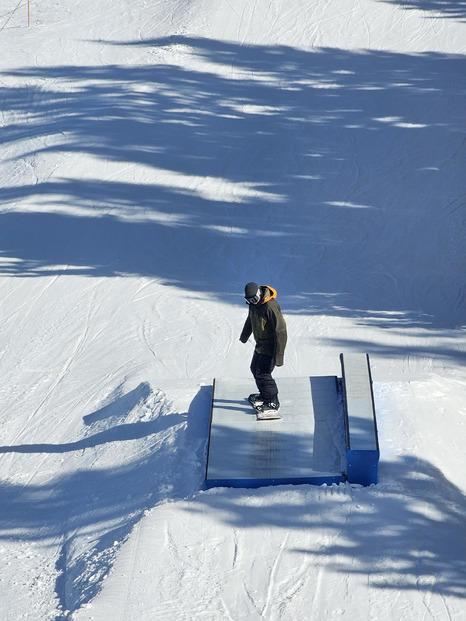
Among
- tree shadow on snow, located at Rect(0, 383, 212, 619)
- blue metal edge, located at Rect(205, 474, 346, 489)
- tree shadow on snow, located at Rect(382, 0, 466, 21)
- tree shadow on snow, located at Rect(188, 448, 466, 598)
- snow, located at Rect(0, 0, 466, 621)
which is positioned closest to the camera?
tree shadow on snow, located at Rect(188, 448, 466, 598)

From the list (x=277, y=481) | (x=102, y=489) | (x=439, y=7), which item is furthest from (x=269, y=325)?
(x=439, y=7)

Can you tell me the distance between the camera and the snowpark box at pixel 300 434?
7.33 metres

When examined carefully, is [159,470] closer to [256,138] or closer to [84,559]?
[84,559]

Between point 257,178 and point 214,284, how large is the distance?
3401 millimetres

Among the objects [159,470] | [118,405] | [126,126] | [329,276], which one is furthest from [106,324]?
[126,126]

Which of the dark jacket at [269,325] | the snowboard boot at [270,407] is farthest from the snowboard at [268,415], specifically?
the dark jacket at [269,325]

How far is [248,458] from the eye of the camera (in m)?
7.75

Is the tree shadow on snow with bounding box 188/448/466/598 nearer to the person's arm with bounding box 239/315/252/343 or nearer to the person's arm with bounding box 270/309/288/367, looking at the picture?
the person's arm with bounding box 270/309/288/367

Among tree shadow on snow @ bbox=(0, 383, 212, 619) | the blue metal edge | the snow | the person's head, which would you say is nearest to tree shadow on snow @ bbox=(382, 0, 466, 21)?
the snow

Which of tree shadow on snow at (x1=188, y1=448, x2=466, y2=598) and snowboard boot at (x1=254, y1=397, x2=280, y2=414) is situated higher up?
snowboard boot at (x1=254, y1=397, x2=280, y2=414)

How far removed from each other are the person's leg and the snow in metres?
0.86

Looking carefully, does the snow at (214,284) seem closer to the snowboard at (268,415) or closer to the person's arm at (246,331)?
the snowboard at (268,415)

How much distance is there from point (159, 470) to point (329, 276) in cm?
574

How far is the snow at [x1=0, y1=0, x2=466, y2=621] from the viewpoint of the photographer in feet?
21.5
